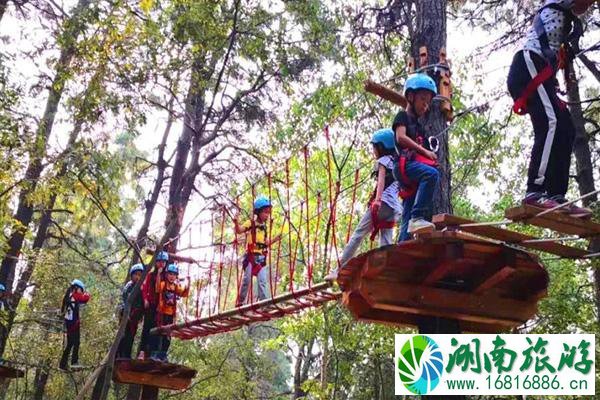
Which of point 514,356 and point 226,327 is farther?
point 226,327

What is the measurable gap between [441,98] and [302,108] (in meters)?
3.01

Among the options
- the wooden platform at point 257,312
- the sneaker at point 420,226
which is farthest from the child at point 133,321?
the sneaker at point 420,226

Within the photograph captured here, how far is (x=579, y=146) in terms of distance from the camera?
21.0 feet

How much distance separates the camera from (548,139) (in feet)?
7.80

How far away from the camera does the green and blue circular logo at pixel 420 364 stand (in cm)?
253

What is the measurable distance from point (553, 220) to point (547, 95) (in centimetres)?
59

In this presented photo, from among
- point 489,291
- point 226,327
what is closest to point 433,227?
point 489,291

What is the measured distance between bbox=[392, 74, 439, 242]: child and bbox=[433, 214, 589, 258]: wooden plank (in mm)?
120

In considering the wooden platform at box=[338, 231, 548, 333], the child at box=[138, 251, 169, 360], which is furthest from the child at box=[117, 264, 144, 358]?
the wooden platform at box=[338, 231, 548, 333]

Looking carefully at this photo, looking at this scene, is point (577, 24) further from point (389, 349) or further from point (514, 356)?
point (389, 349)

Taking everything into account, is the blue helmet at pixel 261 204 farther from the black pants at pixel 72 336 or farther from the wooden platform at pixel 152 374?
the black pants at pixel 72 336

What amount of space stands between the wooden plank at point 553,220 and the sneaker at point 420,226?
357mm

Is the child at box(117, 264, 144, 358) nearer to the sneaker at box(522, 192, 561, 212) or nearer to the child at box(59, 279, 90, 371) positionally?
the child at box(59, 279, 90, 371)

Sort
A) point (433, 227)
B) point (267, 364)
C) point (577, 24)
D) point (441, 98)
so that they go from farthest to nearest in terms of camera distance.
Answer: point (267, 364)
point (441, 98)
point (577, 24)
point (433, 227)
